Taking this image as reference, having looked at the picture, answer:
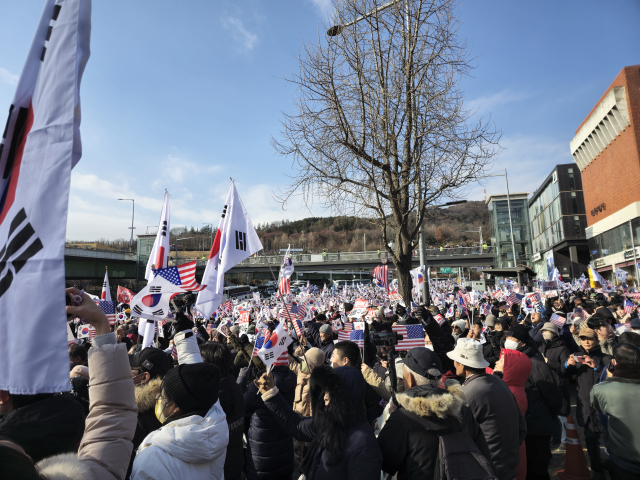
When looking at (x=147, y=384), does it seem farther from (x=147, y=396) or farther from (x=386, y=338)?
(x=386, y=338)

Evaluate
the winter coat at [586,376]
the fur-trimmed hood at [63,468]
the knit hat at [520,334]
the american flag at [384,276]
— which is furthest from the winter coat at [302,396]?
the american flag at [384,276]

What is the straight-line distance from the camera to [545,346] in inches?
274

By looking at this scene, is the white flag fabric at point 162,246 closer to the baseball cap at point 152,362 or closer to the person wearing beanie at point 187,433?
the baseball cap at point 152,362

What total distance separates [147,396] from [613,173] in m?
49.4

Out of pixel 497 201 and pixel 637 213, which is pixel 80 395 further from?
pixel 497 201

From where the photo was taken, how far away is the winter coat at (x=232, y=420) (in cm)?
374

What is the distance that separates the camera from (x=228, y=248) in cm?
906

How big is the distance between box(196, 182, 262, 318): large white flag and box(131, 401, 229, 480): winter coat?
6268 mm

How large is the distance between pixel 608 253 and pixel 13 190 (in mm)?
50572

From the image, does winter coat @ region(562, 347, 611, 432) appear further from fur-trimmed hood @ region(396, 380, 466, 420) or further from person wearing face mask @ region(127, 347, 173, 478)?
person wearing face mask @ region(127, 347, 173, 478)

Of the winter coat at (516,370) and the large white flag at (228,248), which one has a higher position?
the large white flag at (228,248)

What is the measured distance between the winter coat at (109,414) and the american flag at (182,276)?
5.61 metres

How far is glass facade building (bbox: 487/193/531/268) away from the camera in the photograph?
65.5 m

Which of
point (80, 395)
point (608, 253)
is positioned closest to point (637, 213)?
point (608, 253)
